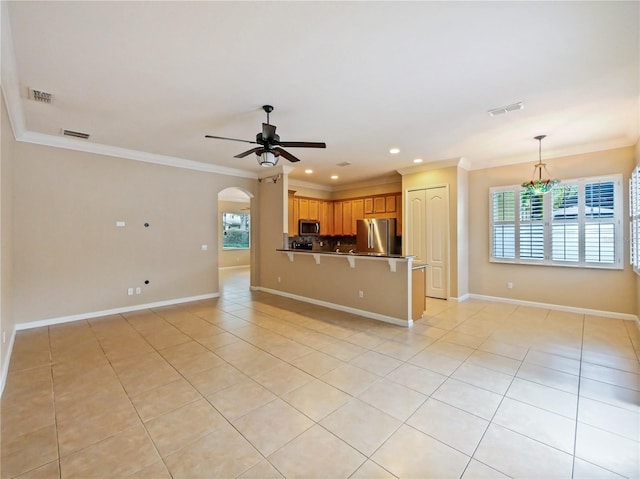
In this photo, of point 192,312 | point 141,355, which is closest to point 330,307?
point 192,312

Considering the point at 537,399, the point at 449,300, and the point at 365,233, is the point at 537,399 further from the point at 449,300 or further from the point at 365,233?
the point at 365,233

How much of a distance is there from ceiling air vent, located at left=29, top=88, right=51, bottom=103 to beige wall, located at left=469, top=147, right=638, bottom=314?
274 inches

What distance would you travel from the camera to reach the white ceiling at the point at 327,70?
2025 millimetres

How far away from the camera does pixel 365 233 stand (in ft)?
24.6

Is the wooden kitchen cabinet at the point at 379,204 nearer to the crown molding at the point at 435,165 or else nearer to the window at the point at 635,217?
the crown molding at the point at 435,165

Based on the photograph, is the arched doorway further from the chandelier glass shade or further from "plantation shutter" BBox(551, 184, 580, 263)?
"plantation shutter" BBox(551, 184, 580, 263)

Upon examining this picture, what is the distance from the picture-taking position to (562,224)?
516 centimetres

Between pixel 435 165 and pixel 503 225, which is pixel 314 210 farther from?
pixel 503 225

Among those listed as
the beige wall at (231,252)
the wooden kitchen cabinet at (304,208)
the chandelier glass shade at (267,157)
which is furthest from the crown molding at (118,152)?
the beige wall at (231,252)

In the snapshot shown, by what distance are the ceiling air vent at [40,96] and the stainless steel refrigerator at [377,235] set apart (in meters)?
6.09

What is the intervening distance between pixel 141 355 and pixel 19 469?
66.0 inches

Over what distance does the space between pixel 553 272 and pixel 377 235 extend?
3532 millimetres

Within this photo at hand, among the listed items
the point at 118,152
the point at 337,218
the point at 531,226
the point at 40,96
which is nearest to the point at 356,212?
the point at 337,218

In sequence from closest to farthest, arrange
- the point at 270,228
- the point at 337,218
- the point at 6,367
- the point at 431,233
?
the point at 6,367 → the point at 431,233 → the point at 270,228 → the point at 337,218
